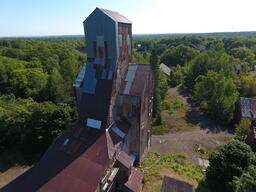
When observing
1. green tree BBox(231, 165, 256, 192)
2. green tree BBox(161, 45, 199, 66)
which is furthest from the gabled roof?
green tree BBox(161, 45, 199, 66)

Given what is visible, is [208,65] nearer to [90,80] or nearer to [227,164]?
[227,164]

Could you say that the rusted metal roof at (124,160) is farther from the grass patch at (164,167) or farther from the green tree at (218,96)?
the green tree at (218,96)

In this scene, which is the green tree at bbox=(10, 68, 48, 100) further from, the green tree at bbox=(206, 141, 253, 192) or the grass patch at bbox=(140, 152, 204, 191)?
the green tree at bbox=(206, 141, 253, 192)

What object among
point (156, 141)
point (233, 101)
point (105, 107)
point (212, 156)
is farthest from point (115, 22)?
point (233, 101)

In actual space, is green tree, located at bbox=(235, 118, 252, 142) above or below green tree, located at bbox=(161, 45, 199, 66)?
below

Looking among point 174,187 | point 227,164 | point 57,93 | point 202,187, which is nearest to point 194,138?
point 202,187

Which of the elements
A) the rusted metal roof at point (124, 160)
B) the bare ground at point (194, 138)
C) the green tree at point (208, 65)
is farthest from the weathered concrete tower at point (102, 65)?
the green tree at point (208, 65)
